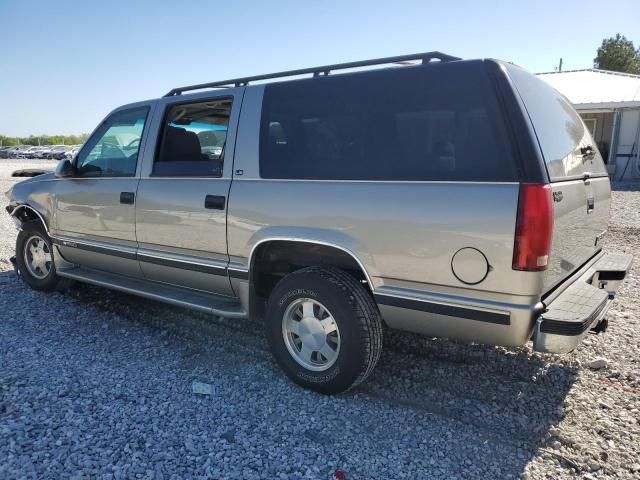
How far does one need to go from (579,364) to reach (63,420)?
11.7 feet

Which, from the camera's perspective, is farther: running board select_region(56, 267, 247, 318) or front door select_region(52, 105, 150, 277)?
front door select_region(52, 105, 150, 277)

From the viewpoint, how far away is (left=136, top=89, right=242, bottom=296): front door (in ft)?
11.9

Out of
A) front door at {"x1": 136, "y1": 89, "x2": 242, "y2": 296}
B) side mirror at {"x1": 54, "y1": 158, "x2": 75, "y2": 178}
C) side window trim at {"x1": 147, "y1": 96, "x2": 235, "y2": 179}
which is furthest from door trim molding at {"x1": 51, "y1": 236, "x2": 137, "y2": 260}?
side window trim at {"x1": 147, "y1": 96, "x2": 235, "y2": 179}

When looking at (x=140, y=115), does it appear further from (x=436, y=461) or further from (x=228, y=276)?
(x=436, y=461)

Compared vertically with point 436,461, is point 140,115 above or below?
above

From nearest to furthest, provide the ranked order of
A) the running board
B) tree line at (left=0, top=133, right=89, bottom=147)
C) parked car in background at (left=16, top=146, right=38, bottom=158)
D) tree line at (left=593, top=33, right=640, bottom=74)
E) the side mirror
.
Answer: the running board
the side mirror
tree line at (left=593, top=33, right=640, bottom=74)
parked car in background at (left=16, top=146, right=38, bottom=158)
tree line at (left=0, top=133, right=89, bottom=147)

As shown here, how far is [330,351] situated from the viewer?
3.23 metres

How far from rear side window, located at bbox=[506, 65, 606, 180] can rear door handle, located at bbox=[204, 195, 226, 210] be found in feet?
6.69

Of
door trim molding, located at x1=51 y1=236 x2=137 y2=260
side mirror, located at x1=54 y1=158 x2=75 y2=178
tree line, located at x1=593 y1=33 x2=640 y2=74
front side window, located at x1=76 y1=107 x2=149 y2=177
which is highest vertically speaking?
tree line, located at x1=593 y1=33 x2=640 y2=74

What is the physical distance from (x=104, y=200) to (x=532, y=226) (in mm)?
3592

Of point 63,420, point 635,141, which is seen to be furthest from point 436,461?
point 635,141

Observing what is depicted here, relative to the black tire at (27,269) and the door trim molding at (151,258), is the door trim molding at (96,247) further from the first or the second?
the black tire at (27,269)

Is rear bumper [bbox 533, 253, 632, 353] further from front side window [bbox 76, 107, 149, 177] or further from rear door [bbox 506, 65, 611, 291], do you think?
front side window [bbox 76, 107, 149, 177]

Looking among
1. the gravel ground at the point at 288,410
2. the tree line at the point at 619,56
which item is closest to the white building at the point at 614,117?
the gravel ground at the point at 288,410
